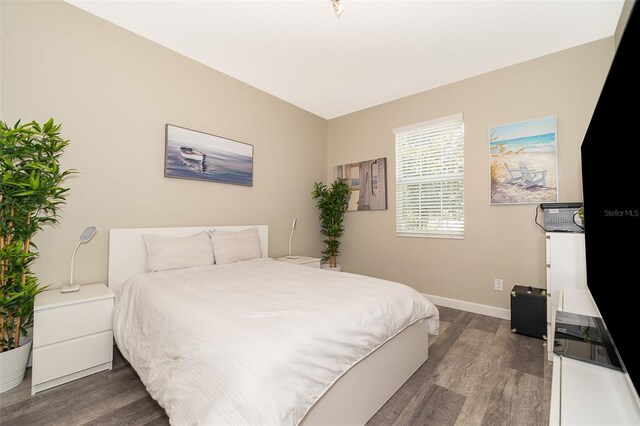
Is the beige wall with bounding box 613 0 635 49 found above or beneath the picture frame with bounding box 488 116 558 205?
above

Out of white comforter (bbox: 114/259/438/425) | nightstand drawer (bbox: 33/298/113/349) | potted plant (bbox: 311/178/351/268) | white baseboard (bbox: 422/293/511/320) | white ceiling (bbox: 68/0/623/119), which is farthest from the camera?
potted plant (bbox: 311/178/351/268)

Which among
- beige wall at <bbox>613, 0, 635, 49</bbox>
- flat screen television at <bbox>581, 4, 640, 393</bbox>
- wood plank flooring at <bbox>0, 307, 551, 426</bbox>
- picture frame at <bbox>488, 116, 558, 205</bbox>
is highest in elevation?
beige wall at <bbox>613, 0, 635, 49</bbox>

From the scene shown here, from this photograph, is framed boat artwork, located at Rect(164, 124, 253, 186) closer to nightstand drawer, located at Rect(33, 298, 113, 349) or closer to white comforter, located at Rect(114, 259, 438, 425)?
white comforter, located at Rect(114, 259, 438, 425)

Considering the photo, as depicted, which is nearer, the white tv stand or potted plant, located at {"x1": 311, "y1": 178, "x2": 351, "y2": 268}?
the white tv stand

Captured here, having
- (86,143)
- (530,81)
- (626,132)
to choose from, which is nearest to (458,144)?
(530,81)

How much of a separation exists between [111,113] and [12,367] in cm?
198

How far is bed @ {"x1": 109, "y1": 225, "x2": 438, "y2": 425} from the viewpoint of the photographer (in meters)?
1.00

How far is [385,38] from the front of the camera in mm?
2547

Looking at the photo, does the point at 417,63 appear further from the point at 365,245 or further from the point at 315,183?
the point at 365,245

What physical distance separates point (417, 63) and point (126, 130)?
9.82 ft

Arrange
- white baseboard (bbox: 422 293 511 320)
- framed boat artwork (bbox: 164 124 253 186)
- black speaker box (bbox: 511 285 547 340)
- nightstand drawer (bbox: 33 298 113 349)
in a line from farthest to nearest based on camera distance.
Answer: white baseboard (bbox: 422 293 511 320), framed boat artwork (bbox: 164 124 253 186), black speaker box (bbox: 511 285 547 340), nightstand drawer (bbox: 33 298 113 349)

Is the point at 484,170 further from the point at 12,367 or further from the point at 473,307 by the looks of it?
the point at 12,367

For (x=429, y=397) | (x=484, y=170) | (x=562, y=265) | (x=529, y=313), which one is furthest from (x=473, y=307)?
(x=429, y=397)

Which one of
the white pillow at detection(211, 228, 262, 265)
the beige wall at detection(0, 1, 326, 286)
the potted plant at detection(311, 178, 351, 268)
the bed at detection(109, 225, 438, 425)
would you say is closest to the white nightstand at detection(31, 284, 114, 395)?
the bed at detection(109, 225, 438, 425)
